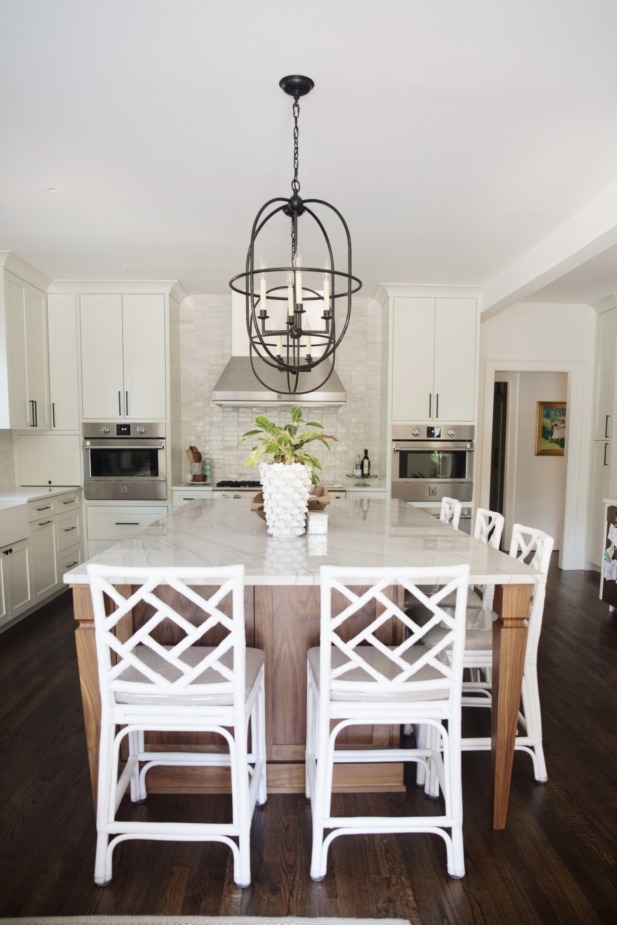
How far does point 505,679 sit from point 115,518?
12.3 feet

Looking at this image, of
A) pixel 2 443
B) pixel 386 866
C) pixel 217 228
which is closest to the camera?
pixel 386 866

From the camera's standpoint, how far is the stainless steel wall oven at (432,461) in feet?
15.3

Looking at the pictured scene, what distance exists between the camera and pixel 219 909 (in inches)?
58.2

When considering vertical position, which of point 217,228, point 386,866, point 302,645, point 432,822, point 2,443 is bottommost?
point 386,866

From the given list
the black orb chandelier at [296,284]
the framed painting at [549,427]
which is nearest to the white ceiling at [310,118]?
the black orb chandelier at [296,284]

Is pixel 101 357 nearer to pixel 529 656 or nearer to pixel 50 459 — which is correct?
pixel 50 459

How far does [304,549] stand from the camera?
6.66ft

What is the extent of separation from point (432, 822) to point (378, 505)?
2.01 meters

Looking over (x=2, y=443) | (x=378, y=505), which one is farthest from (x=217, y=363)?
(x=378, y=505)

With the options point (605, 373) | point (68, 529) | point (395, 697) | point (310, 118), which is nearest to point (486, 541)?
point (395, 697)

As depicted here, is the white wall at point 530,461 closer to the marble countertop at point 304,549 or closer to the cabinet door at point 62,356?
the marble countertop at point 304,549

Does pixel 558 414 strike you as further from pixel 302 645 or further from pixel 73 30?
pixel 73 30

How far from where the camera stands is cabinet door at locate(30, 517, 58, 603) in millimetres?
3896

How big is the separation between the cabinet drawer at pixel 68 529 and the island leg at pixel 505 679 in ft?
11.9
